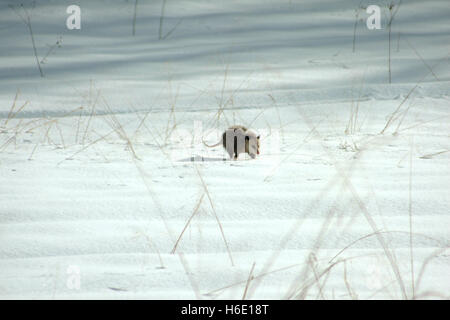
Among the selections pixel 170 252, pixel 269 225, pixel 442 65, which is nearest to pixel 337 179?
pixel 269 225

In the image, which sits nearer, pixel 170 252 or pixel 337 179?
pixel 170 252

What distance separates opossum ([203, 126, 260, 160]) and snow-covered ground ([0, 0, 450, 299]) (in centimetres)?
8

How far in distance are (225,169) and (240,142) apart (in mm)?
283

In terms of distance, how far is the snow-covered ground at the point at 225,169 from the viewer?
1377 mm

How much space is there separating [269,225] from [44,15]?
5.73 meters

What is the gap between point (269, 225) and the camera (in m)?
1.71

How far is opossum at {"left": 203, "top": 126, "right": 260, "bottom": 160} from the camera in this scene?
264 centimetres

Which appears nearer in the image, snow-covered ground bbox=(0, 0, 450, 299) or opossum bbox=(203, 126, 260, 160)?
snow-covered ground bbox=(0, 0, 450, 299)

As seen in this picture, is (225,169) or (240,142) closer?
(225,169)

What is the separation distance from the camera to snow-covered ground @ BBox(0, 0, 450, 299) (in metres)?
1.38

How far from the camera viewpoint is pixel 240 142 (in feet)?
8.66

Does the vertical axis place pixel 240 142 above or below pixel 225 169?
above

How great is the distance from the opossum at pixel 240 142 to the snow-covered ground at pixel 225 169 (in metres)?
0.08
